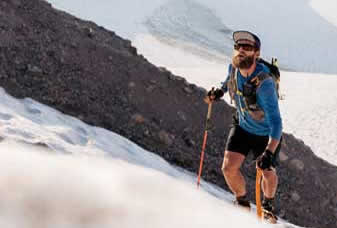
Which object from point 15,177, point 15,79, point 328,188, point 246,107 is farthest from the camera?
point 328,188

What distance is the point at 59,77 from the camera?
10.4 metres

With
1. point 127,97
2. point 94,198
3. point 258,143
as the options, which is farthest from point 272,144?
point 127,97

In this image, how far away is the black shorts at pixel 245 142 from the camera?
6.10 metres

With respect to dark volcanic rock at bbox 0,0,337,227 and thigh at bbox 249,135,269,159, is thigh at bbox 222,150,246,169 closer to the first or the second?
thigh at bbox 249,135,269,159

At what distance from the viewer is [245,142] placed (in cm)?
618

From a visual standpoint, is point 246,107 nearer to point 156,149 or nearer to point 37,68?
point 156,149

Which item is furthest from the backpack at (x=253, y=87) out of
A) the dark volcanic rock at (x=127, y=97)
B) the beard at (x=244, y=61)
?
the dark volcanic rock at (x=127, y=97)

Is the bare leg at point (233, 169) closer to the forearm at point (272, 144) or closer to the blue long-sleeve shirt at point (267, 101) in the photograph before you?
the blue long-sleeve shirt at point (267, 101)

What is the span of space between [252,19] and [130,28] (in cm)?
1598

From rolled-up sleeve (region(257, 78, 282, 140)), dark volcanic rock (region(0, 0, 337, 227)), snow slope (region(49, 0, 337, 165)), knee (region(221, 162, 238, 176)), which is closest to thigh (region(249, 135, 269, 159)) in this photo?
knee (region(221, 162, 238, 176))

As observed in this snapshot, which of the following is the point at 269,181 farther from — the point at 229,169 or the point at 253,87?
the point at 253,87

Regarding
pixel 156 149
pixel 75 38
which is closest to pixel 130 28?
pixel 75 38

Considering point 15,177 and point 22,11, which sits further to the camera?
point 22,11

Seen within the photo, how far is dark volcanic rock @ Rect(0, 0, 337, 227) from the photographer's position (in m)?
10.0
